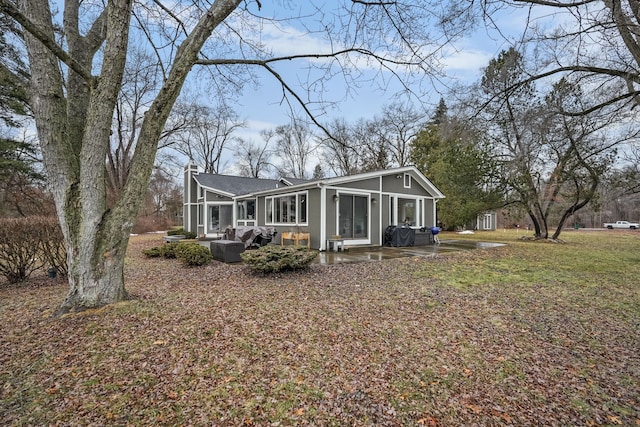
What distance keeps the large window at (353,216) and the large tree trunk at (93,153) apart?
7.84 m

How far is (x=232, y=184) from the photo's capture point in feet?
66.2

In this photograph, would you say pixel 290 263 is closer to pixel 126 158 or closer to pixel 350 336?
pixel 350 336

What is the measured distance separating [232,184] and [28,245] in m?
14.5

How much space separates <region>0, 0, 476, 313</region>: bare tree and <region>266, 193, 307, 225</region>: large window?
6.98 m

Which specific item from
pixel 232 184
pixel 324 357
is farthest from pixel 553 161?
pixel 232 184

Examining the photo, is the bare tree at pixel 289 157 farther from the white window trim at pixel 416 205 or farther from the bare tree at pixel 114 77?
the bare tree at pixel 114 77

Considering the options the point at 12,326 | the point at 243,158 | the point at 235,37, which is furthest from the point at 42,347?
the point at 243,158

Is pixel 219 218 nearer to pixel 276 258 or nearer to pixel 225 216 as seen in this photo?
pixel 225 216

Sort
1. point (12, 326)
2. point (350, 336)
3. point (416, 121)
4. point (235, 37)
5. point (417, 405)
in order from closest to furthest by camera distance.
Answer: point (417, 405) < point (350, 336) < point (12, 326) < point (235, 37) < point (416, 121)

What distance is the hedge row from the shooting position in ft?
18.8

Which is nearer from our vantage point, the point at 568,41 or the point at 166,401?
the point at 166,401

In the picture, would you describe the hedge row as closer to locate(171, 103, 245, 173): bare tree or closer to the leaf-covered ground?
the leaf-covered ground

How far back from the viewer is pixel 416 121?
26.3 metres

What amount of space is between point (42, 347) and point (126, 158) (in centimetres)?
2447
